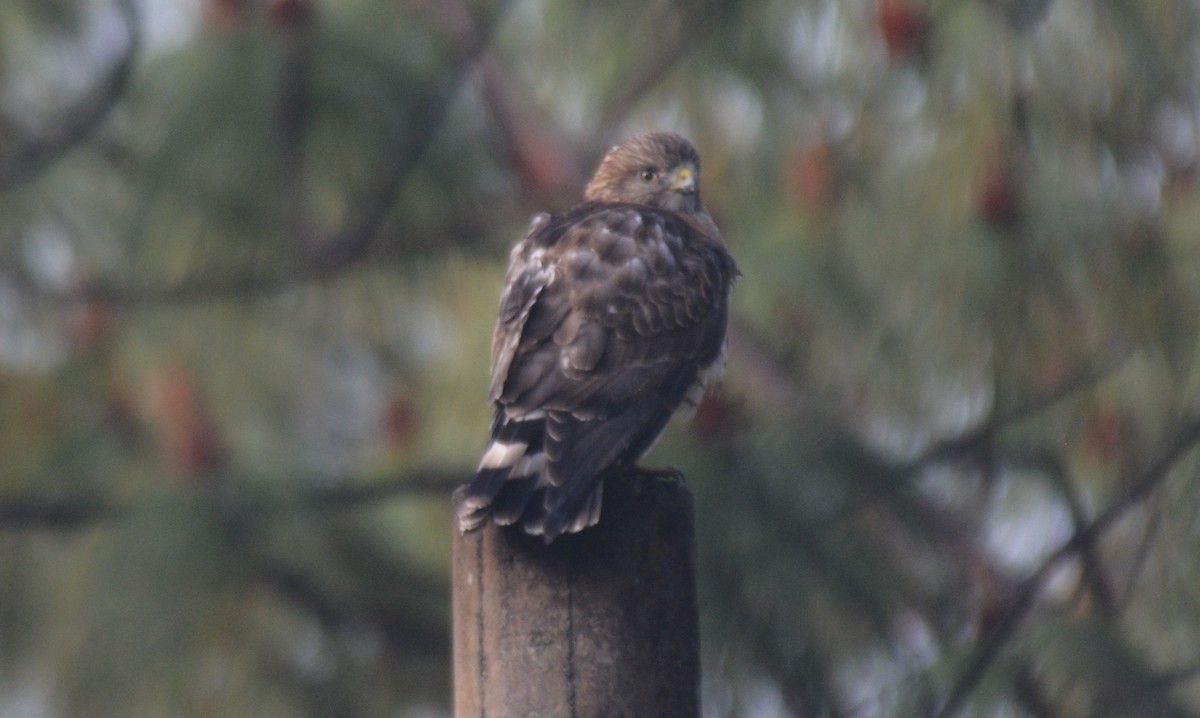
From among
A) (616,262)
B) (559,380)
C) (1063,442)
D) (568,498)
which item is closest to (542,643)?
(568,498)

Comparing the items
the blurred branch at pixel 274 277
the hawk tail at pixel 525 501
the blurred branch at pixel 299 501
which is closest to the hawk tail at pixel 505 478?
the hawk tail at pixel 525 501

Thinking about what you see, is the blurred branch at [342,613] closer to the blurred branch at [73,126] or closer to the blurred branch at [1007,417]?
the blurred branch at [73,126]

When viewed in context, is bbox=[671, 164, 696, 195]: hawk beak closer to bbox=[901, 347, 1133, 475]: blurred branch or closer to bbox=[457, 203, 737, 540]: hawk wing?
bbox=[457, 203, 737, 540]: hawk wing

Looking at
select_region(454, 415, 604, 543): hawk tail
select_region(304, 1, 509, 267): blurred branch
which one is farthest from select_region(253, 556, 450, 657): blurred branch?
select_region(454, 415, 604, 543): hawk tail

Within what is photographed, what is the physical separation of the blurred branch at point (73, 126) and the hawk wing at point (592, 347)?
119 cm

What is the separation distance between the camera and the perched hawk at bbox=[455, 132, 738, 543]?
262 centimetres

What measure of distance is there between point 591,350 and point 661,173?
46.5 inches

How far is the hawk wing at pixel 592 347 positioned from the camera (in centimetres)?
271

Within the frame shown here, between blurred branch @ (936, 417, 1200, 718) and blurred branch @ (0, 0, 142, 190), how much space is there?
7.74ft

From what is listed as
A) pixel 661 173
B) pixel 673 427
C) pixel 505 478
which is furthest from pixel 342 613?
pixel 505 478

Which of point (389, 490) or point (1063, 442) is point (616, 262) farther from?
point (389, 490)

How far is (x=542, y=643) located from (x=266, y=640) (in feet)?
8.92

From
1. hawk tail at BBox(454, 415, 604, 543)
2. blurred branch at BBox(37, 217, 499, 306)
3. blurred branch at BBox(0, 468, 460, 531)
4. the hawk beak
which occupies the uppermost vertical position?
blurred branch at BBox(37, 217, 499, 306)

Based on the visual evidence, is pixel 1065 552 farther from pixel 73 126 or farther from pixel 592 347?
pixel 73 126
